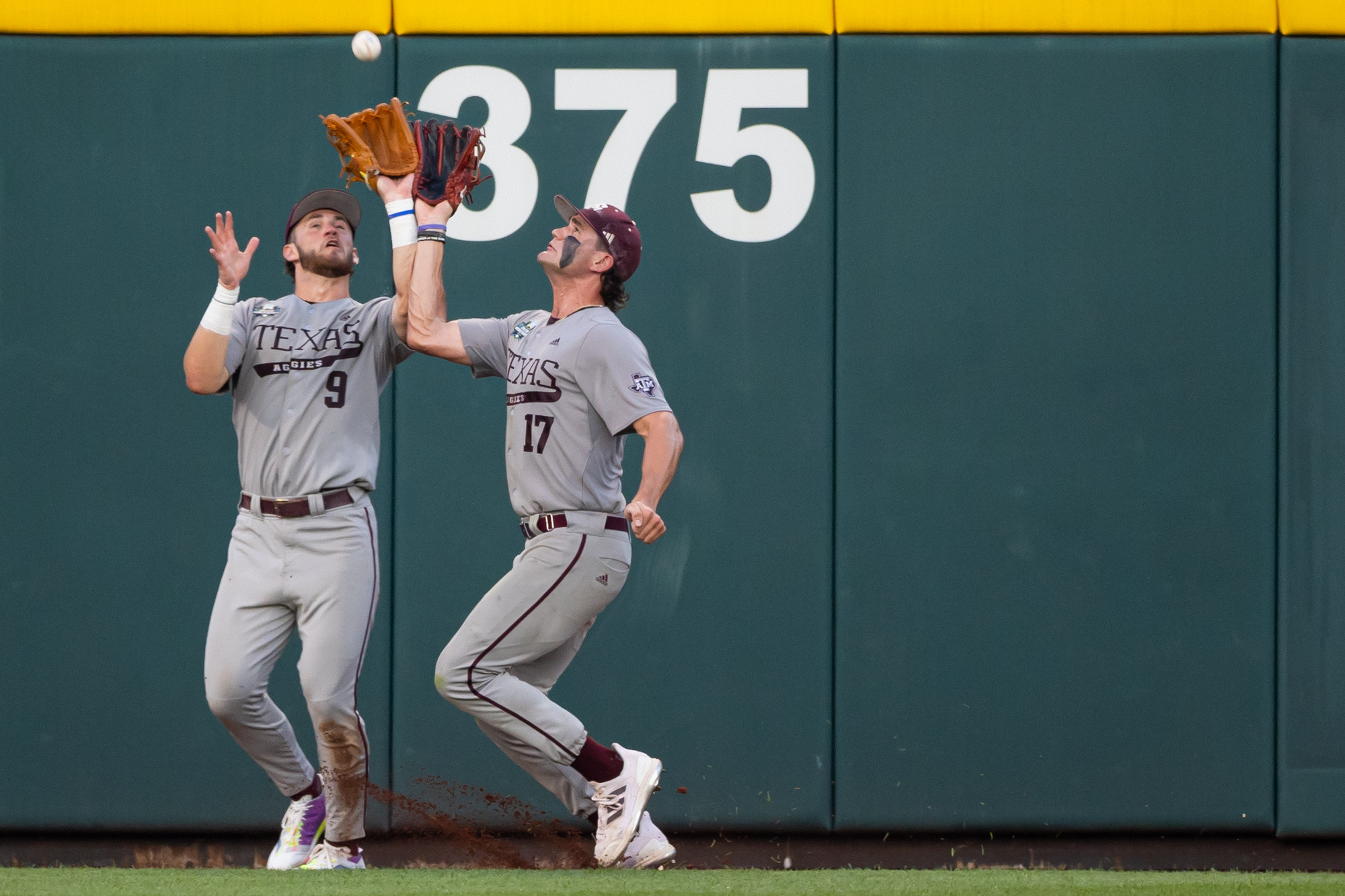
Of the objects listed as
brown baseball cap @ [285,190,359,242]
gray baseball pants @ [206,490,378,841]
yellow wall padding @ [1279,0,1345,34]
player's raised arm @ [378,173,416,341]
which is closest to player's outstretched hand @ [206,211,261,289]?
brown baseball cap @ [285,190,359,242]

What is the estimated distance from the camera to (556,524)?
312 centimetres

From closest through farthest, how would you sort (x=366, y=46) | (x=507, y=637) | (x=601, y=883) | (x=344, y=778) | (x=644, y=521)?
(x=644, y=521) < (x=601, y=883) < (x=507, y=637) < (x=344, y=778) < (x=366, y=46)

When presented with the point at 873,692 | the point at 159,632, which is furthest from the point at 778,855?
the point at 159,632

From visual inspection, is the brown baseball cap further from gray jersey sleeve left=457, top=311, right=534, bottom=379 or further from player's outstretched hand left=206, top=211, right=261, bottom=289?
gray jersey sleeve left=457, top=311, right=534, bottom=379

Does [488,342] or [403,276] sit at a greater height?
[403,276]

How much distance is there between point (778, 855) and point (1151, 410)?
198cm

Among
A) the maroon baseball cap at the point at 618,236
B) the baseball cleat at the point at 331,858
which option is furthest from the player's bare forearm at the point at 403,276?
the baseball cleat at the point at 331,858

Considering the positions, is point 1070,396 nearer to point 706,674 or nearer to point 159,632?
point 706,674

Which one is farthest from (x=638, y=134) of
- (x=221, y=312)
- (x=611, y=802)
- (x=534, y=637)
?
(x=611, y=802)

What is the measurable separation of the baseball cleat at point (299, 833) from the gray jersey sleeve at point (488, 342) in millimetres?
1276

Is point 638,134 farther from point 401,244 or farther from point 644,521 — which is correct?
point 644,521

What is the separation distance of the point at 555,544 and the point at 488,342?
0.64 m

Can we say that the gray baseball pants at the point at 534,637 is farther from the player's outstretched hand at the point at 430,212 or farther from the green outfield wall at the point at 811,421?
the green outfield wall at the point at 811,421

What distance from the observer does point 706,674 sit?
411 cm
